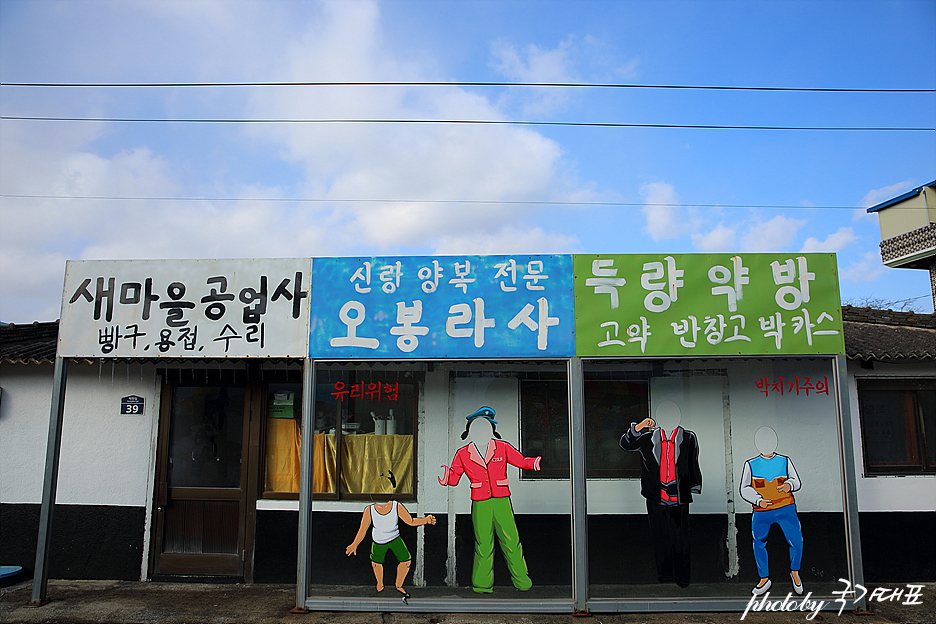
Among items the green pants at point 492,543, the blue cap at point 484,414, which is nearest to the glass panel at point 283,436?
the blue cap at point 484,414

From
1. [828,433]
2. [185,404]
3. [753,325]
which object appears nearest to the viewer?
[753,325]

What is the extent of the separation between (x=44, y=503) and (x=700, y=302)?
6.94 m

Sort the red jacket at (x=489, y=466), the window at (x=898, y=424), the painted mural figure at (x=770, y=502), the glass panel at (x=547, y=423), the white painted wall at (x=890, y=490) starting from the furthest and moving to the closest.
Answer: the window at (x=898, y=424), the white painted wall at (x=890, y=490), the glass panel at (x=547, y=423), the red jacket at (x=489, y=466), the painted mural figure at (x=770, y=502)

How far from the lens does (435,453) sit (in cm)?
621

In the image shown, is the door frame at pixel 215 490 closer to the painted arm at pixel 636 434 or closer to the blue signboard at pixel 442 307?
the blue signboard at pixel 442 307

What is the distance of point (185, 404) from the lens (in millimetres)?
6871

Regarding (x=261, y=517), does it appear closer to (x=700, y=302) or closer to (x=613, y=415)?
(x=613, y=415)

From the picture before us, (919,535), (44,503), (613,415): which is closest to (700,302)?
(613,415)

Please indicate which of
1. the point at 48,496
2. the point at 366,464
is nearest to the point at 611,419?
the point at 366,464

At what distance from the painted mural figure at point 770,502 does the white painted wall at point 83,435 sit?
22.5 feet

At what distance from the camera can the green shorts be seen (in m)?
5.79

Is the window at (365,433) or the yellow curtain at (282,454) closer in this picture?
the window at (365,433)

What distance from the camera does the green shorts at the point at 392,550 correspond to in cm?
579

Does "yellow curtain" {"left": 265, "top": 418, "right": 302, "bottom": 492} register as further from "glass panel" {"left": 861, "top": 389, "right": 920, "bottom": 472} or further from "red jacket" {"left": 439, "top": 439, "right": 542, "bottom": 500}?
"glass panel" {"left": 861, "top": 389, "right": 920, "bottom": 472}
